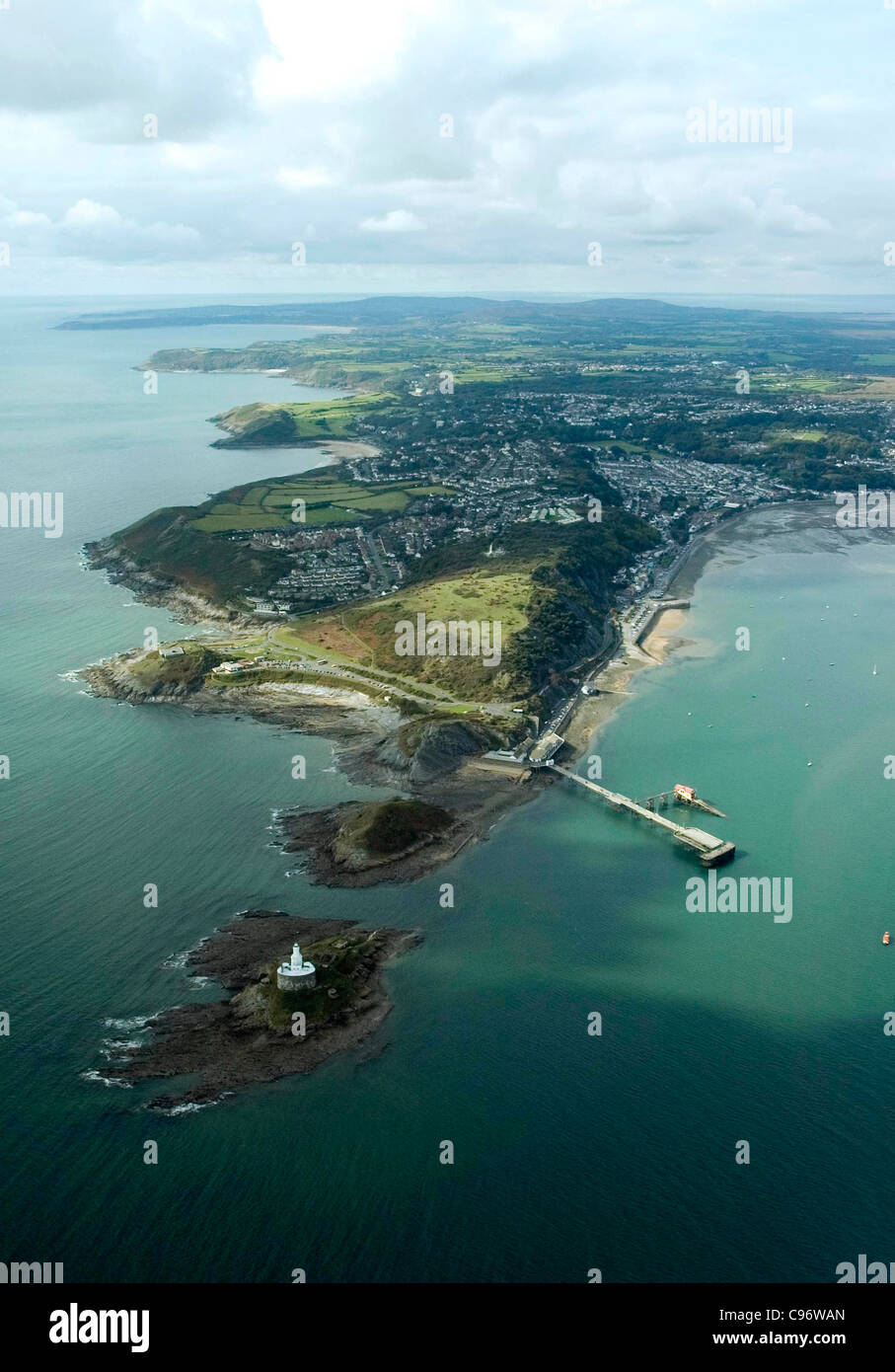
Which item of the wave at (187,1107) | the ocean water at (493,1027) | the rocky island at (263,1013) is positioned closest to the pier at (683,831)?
the ocean water at (493,1027)

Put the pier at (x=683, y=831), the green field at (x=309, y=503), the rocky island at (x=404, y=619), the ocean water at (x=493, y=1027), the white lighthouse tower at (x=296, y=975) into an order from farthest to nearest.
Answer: the green field at (x=309, y=503), the pier at (x=683, y=831), the rocky island at (x=404, y=619), the white lighthouse tower at (x=296, y=975), the ocean water at (x=493, y=1027)

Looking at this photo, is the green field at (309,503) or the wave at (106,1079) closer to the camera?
the wave at (106,1079)

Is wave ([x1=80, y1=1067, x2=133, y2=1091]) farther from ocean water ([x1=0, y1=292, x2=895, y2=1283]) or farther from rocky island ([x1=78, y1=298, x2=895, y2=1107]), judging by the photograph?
rocky island ([x1=78, y1=298, x2=895, y2=1107])

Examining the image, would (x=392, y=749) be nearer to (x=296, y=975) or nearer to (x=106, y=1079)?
(x=296, y=975)

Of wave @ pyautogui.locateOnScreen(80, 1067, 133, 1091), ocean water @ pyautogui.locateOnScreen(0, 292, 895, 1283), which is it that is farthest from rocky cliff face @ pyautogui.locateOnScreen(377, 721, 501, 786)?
wave @ pyautogui.locateOnScreen(80, 1067, 133, 1091)

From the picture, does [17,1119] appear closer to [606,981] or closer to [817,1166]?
[606,981]

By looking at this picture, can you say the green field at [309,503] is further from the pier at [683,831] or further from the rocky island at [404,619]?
the pier at [683,831]

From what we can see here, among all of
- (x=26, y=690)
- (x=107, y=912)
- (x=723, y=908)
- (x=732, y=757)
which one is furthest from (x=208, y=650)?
(x=723, y=908)
